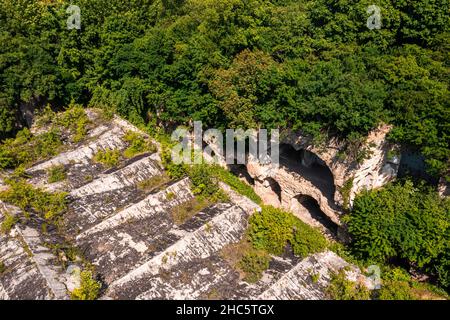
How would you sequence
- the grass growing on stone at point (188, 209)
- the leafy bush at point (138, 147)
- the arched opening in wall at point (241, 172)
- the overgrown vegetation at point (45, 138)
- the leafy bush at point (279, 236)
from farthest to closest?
1. the arched opening in wall at point (241, 172)
2. the leafy bush at point (138, 147)
3. the overgrown vegetation at point (45, 138)
4. the grass growing on stone at point (188, 209)
5. the leafy bush at point (279, 236)

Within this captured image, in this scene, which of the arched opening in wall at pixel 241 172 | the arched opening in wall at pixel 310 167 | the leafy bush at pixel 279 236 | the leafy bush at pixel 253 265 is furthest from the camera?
the arched opening in wall at pixel 241 172

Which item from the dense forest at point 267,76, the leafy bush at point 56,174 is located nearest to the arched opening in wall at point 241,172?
the dense forest at point 267,76

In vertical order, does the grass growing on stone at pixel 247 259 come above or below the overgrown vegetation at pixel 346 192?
below

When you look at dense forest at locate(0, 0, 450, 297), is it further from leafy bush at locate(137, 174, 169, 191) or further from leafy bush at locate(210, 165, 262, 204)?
leafy bush at locate(137, 174, 169, 191)

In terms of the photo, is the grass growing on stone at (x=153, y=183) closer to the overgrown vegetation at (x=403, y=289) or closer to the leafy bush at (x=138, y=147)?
the leafy bush at (x=138, y=147)

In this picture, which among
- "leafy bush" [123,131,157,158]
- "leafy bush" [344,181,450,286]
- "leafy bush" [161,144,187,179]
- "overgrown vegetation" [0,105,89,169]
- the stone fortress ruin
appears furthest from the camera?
"leafy bush" [123,131,157,158]

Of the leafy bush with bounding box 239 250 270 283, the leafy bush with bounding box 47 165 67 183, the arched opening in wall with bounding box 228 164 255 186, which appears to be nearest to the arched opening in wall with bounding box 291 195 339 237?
the arched opening in wall with bounding box 228 164 255 186

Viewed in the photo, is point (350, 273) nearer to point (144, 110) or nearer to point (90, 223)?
point (90, 223)
